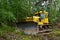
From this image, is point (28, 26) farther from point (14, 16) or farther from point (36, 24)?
point (14, 16)

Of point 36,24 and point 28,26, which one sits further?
point 36,24

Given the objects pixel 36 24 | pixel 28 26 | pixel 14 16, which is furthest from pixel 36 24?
pixel 14 16

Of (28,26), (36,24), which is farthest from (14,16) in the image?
(36,24)

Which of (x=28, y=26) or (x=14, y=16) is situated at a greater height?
(x=14, y=16)

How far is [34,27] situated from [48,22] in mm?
1769

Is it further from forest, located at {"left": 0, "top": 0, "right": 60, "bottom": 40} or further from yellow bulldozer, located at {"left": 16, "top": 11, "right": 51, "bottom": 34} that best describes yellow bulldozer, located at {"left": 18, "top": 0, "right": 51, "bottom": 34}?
forest, located at {"left": 0, "top": 0, "right": 60, "bottom": 40}

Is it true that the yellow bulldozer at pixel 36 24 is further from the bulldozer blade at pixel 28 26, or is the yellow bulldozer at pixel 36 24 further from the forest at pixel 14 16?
the forest at pixel 14 16

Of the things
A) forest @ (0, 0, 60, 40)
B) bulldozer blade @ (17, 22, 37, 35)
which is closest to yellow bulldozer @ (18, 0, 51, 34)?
bulldozer blade @ (17, 22, 37, 35)

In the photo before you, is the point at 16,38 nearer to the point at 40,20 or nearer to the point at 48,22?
the point at 40,20

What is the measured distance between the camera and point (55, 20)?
11609 millimetres

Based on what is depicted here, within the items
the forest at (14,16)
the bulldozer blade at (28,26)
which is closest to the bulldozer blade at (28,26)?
the bulldozer blade at (28,26)

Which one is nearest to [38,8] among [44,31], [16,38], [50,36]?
[44,31]

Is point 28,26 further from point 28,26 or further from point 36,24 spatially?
point 36,24

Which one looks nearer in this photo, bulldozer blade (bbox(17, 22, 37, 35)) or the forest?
the forest
